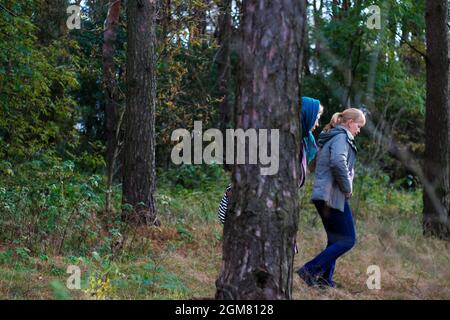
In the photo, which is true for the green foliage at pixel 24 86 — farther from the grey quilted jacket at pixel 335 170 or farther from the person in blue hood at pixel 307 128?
the grey quilted jacket at pixel 335 170

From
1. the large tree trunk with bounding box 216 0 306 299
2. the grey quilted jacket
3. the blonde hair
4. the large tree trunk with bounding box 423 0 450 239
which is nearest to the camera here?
the large tree trunk with bounding box 216 0 306 299

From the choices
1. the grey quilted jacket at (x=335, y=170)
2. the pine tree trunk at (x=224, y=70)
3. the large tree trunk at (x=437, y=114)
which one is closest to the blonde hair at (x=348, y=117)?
the grey quilted jacket at (x=335, y=170)

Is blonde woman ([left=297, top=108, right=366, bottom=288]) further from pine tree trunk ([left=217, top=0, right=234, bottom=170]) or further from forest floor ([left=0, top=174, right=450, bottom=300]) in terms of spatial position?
pine tree trunk ([left=217, top=0, right=234, bottom=170])

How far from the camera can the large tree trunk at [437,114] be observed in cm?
1116

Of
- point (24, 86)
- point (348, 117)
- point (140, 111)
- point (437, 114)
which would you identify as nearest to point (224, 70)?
point (437, 114)

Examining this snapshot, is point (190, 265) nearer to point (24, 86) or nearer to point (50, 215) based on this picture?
point (50, 215)

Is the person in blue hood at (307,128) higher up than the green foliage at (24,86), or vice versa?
the green foliage at (24,86)

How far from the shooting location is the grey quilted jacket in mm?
6863

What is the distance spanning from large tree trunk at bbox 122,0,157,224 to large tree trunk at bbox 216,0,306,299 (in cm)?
475

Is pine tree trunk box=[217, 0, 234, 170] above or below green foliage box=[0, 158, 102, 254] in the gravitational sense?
above

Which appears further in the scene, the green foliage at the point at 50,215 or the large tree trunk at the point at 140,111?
the large tree trunk at the point at 140,111

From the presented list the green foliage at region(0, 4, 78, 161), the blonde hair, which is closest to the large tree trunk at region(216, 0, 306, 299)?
the blonde hair

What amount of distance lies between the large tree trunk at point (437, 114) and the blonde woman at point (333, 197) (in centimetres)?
451

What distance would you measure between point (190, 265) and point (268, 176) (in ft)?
11.3
